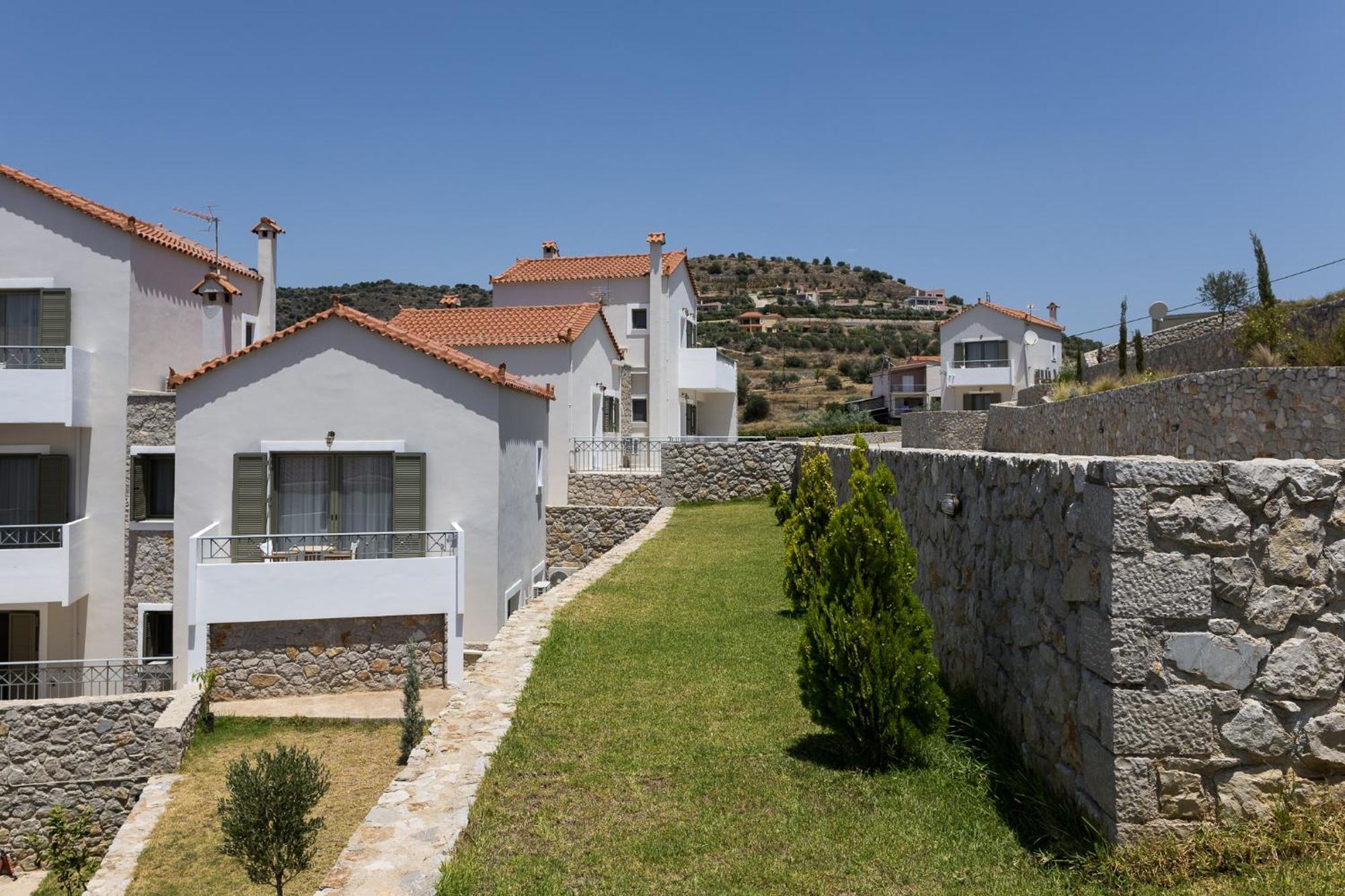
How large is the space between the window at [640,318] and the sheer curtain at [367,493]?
684 inches

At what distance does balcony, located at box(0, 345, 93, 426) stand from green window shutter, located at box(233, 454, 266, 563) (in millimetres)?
4458

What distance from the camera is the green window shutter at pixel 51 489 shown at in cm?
1920

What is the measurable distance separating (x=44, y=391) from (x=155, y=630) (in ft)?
18.6

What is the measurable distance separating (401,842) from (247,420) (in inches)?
564

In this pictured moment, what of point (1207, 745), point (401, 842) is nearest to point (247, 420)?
point (401, 842)

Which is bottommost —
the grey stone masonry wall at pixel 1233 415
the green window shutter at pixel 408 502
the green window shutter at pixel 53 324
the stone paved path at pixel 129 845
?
the stone paved path at pixel 129 845

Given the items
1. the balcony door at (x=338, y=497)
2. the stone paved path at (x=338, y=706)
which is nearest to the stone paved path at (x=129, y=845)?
the stone paved path at (x=338, y=706)

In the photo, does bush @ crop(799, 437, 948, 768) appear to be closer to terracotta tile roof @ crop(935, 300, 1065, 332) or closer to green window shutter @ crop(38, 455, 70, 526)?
green window shutter @ crop(38, 455, 70, 526)

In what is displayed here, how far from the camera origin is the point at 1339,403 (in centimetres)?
1267

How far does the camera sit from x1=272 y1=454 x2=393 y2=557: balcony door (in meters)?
17.5

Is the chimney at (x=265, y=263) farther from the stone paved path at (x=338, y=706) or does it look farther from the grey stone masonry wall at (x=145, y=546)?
the stone paved path at (x=338, y=706)

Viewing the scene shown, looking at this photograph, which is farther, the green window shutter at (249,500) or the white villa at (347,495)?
the green window shutter at (249,500)

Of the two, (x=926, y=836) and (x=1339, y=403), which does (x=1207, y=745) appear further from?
(x=1339, y=403)

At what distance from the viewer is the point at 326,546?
56.7 feet
